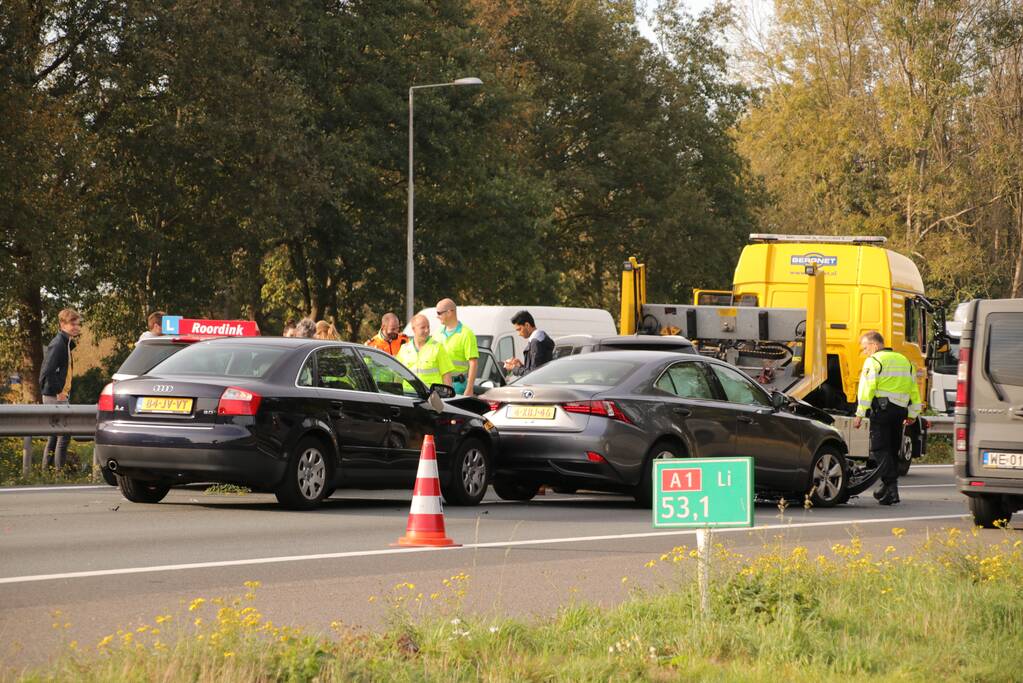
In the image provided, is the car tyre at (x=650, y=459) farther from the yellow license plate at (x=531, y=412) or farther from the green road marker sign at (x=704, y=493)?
the green road marker sign at (x=704, y=493)

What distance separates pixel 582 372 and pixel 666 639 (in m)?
8.39

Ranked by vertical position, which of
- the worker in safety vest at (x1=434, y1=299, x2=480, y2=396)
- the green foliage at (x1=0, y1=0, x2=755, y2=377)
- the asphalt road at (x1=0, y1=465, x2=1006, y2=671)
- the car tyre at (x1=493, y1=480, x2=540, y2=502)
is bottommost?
the asphalt road at (x1=0, y1=465, x2=1006, y2=671)

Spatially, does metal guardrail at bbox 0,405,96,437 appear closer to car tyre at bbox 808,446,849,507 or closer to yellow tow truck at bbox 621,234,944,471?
car tyre at bbox 808,446,849,507

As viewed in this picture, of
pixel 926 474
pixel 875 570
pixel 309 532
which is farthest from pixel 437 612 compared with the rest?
pixel 926 474

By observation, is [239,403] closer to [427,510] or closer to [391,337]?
[427,510]

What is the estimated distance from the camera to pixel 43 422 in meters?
17.8

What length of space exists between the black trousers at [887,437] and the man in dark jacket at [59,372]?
8665mm

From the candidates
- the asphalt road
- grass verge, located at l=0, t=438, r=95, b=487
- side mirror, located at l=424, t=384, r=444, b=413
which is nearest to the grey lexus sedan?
the asphalt road

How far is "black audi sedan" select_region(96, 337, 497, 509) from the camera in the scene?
13344 mm

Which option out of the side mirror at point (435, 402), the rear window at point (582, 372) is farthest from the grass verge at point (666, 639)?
the rear window at point (582, 372)

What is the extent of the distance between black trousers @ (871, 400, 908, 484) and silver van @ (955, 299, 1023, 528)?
2.76 m

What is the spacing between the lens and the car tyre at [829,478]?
16.8 meters

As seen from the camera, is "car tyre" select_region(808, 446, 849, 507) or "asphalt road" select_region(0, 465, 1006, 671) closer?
"asphalt road" select_region(0, 465, 1006, 671)

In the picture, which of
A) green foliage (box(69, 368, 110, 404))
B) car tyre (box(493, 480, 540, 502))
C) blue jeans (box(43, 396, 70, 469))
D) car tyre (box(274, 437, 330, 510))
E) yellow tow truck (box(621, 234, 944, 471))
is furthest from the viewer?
green foliage (box(69, 368, 110, 404))
